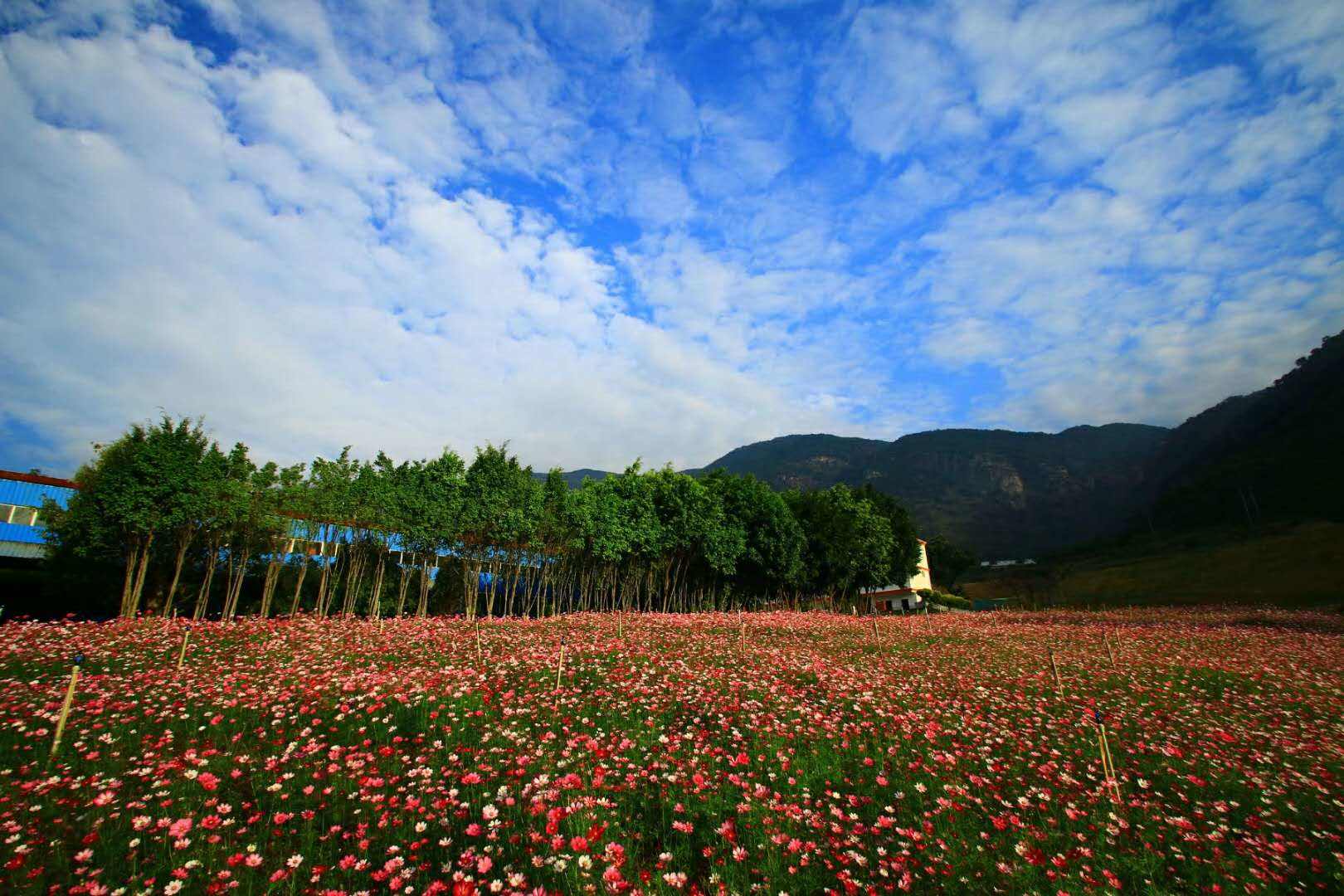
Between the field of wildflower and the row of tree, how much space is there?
41.9ft

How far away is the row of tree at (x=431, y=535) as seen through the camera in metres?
27.5

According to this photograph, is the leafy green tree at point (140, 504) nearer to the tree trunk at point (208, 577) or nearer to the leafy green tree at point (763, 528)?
the tree trunk at point (208, 577)

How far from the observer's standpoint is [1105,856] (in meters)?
6.75

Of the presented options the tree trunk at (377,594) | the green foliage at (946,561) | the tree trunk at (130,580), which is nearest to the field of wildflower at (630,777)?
the tree trunk at (130,580)

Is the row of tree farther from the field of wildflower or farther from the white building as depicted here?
the white building

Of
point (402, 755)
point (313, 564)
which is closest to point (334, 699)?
point (402, 755)

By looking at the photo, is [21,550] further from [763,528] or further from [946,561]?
[946,561]

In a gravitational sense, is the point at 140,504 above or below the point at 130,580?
above

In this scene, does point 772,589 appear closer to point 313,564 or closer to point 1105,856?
point 313,564

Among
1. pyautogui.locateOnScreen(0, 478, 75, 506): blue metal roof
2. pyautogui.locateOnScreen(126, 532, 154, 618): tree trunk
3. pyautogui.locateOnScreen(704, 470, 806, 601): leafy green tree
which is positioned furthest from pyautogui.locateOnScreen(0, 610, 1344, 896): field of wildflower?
pyautogui.locateOnScreen(0, 478, 75, 506): blue metal roof

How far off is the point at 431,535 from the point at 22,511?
42068 millimetres

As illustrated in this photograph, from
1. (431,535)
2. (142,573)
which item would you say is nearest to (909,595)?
(431,535)

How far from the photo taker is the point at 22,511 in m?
46.7

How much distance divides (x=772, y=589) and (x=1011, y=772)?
49.7 meters
